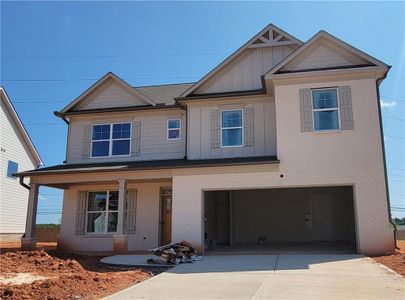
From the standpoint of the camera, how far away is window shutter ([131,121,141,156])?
1805cm

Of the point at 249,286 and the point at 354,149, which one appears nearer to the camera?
the point at 249,286

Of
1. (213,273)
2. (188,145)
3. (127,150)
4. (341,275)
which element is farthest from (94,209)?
(341,275)

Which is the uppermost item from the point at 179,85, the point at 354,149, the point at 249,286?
the point at 179,85

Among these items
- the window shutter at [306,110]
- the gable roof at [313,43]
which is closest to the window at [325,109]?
the window shutter at [306,110]

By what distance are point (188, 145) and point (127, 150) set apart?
308cm

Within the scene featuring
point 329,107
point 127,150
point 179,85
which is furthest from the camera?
point 179,85

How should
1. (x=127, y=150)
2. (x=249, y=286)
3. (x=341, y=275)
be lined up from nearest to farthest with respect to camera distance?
(x=249, y=286), (x=341, y=275), (x=127, y=150)

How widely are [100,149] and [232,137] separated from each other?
20.0 feet

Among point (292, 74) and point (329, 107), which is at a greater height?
point (292, 74)

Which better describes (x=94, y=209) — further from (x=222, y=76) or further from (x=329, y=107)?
(x=329, y=107)

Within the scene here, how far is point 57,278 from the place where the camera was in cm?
939

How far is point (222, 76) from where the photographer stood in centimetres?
1730

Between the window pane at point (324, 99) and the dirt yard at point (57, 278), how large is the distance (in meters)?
7.82

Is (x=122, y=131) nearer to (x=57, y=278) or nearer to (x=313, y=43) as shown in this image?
(x=313, y=43)
